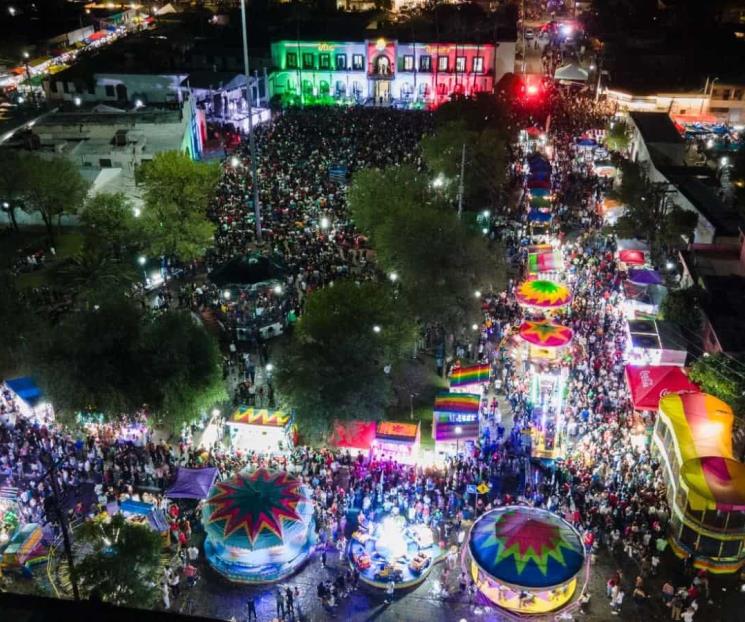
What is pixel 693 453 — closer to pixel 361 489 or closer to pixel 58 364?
pixel 361 489

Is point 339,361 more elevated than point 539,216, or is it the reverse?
point 339,361

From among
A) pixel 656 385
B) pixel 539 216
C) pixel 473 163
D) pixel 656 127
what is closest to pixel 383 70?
pixel 656 127

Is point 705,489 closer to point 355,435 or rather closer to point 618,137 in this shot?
point 355,435

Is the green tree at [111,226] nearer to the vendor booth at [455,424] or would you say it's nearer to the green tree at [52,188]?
the green tree at [52,188]

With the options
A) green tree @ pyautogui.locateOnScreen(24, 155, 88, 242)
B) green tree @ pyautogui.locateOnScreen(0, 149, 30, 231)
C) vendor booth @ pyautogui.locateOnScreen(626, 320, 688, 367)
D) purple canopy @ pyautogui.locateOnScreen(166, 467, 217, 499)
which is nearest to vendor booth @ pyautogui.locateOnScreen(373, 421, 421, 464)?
purple canopy @ pyautogui.locateOnScreen(166, 467, 217, 499)

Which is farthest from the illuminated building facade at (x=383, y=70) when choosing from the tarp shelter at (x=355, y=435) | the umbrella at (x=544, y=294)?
the tarp shelter at (x=355, y=435)

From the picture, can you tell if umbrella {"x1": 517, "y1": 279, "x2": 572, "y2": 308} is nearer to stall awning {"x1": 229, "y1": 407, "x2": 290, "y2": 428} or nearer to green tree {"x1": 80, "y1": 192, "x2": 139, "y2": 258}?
stall awning {"x1": 229, "y1": 407, "x2": 290, "y2": 428}
